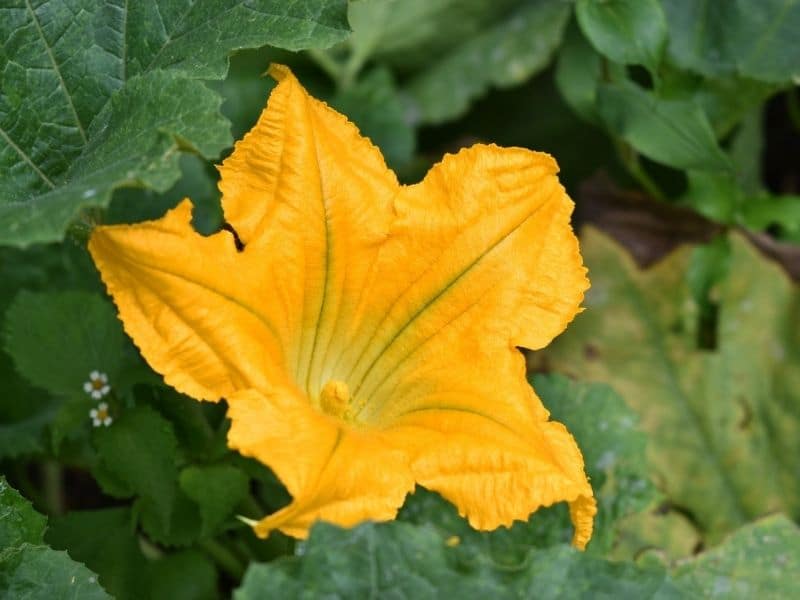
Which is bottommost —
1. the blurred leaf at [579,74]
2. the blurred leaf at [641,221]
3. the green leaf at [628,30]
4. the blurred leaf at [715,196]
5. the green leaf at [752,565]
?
the green leaf at [752,565]

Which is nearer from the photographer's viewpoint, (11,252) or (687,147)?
(687,147)

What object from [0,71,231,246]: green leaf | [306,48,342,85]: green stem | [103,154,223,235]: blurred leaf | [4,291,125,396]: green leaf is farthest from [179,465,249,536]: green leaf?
[306,48,342,85]: green stem

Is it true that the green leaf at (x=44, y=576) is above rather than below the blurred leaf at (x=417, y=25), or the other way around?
above

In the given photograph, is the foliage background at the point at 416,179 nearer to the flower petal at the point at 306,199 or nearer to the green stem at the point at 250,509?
the green stem at the point at 250,509

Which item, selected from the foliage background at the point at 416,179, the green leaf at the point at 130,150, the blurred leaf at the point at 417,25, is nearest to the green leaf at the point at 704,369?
the foliage background at the point at 416,179

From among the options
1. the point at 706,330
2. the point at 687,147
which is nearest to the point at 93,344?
the point at 687,147

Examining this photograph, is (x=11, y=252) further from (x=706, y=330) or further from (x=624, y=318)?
(x=706, y=330)

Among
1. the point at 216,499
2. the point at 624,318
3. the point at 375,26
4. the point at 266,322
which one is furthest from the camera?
the point at 375,26

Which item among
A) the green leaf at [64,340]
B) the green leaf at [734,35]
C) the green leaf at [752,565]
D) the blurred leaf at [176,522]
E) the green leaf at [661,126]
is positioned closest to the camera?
the blurred leaf at [176,522]
